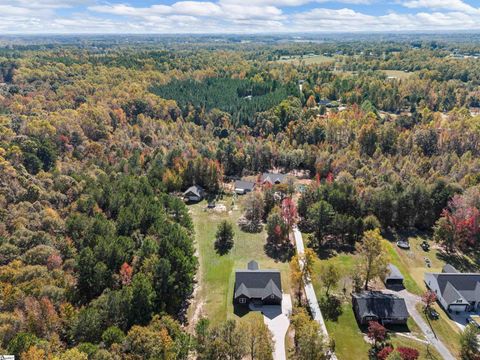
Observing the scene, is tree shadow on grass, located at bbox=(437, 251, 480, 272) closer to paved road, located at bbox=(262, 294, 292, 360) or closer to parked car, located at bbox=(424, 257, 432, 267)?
Result: parked car, located at bbox=(424, 257, 432, 267)

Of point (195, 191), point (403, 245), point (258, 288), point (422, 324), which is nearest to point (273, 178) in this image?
point (195, 191)

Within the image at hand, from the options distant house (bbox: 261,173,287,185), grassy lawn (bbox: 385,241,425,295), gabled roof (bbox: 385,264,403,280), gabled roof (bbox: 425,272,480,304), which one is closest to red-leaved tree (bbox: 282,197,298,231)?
grassy lawn (bbox: 385,241,425,295)

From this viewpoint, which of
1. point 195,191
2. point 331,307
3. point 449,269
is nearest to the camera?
point 331,307

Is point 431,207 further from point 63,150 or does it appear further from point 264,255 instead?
point 63,150

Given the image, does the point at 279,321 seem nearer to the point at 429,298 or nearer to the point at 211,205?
the point at 429,298

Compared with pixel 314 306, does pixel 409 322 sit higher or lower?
higher

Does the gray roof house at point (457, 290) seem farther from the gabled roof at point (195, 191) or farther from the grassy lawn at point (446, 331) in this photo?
the gabled roof at point (195, 191)
